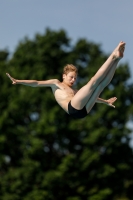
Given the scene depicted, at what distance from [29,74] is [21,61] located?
164 centimetres

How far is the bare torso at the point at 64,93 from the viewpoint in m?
11.7

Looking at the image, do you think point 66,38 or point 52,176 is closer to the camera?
point 52,176

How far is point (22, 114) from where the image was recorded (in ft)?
133

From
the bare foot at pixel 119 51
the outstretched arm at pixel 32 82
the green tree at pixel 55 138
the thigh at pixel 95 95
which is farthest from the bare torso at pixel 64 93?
the green tree at pixel 55 138

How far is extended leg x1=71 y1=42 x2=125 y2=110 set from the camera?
10.5 meters

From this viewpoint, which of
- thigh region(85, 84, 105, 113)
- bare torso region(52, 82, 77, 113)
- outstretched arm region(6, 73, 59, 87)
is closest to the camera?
thigh region(85, 84, 105, 113)

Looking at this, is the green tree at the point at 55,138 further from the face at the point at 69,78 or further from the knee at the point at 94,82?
the knee at the point at 94,82

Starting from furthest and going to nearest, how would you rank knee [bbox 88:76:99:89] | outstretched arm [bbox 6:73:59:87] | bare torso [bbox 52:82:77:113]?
bare torso [bbox 52:82:77:113], outstretched arm [bbox 6:73:59:87], knee [bbox 88:76:99:89]

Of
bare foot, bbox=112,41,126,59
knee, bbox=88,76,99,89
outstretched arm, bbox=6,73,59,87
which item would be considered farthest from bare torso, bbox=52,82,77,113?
bare foot, bbox=112,41,126,59

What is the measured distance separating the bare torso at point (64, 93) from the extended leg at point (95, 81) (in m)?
0.40

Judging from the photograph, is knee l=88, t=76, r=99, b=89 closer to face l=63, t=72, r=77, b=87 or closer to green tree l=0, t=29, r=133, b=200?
face l=63, t=72, r=77, b=87

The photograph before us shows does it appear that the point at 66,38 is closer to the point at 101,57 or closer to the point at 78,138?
the point at 101,57

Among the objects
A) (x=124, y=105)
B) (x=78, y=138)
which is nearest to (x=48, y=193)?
(x=78, y=138)

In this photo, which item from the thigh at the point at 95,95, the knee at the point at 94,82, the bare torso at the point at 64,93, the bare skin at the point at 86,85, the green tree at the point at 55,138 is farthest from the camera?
the green tree at the point at 55,138
